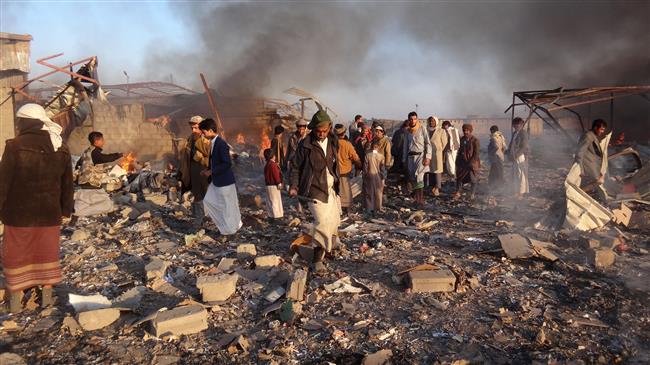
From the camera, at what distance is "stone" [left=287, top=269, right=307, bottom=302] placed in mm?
4031

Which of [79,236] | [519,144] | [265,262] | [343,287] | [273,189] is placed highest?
[519,144]

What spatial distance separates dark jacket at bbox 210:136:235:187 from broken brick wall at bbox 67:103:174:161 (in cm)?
778

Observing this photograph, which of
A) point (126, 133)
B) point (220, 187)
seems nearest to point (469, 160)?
point (220, 187)

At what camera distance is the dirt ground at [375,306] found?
3180mm

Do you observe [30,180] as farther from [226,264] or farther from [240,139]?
[240,139]

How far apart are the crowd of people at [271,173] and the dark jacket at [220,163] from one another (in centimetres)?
1

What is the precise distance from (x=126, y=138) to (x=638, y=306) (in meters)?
12.4

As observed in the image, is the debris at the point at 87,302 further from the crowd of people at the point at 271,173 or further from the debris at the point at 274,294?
the debris at the point at 274,294

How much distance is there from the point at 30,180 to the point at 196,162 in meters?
2.57

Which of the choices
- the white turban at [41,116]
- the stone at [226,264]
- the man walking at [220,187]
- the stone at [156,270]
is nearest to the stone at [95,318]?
the stone at [156,270]

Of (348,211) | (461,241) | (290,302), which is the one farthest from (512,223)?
(290,302)

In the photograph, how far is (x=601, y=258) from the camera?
4.78 metres

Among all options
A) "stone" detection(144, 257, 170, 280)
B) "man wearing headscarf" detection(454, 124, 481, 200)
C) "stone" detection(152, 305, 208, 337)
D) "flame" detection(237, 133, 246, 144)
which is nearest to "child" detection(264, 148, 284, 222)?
"stone" detection(144, 257, 170, 280)

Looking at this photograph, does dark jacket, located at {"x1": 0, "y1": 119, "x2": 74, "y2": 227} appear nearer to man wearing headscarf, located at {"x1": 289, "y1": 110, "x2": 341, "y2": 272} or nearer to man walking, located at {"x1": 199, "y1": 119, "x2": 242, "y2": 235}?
man walking, located at {"x1": 199, "y1": 119, "x2": 242, "y2": 235}
